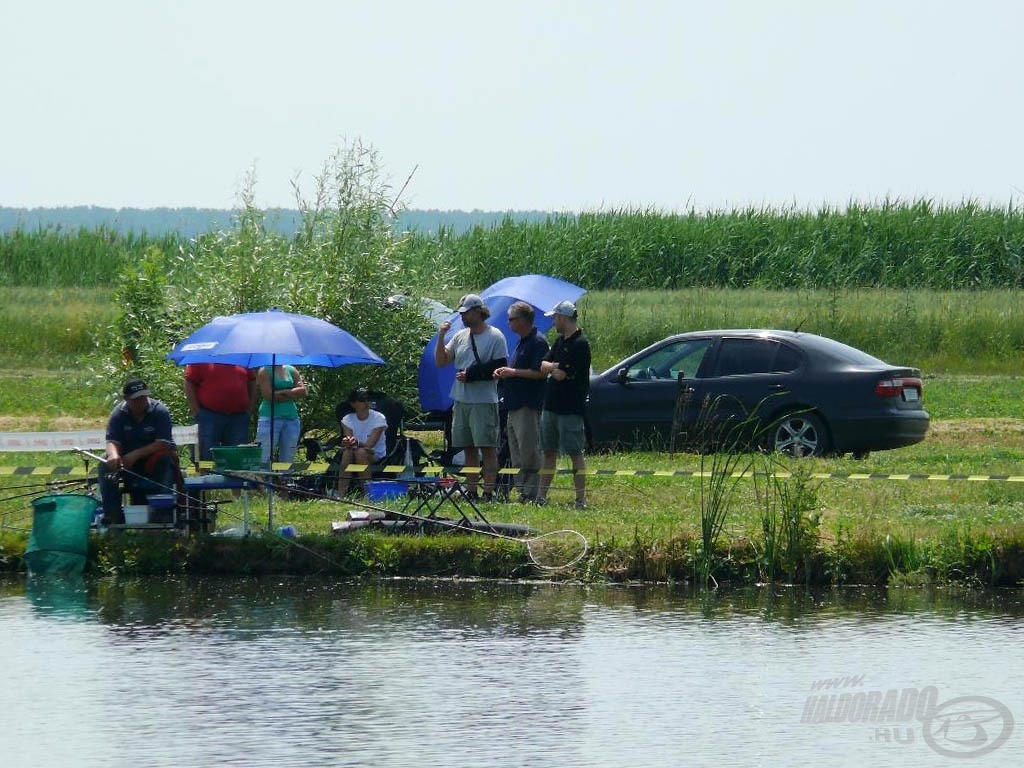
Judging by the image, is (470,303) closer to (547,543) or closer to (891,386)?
(547,543)

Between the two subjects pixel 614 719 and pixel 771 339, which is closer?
pixel 614 719

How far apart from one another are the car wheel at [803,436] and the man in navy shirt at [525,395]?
3758 millimetres

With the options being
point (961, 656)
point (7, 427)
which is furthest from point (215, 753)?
point (7, 427)

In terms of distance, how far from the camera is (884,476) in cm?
1540

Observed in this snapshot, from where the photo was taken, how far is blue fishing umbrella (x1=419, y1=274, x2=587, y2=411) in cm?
1812

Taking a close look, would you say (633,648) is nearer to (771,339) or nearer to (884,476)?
(884,476)

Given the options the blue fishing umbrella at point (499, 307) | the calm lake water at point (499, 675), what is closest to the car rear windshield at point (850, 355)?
the blue fishing umbrella at point (499, 307)

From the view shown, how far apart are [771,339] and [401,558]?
714cm

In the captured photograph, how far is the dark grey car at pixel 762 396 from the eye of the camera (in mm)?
18734

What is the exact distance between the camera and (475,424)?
15.9 m

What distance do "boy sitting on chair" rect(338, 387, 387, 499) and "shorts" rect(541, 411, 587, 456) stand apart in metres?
1.48

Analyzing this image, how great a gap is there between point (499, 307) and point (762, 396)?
274cm

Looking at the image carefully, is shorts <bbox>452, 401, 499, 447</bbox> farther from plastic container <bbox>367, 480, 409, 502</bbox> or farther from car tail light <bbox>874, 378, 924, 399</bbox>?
car tail light <bbox>874, 378, 924, 399</bbox>

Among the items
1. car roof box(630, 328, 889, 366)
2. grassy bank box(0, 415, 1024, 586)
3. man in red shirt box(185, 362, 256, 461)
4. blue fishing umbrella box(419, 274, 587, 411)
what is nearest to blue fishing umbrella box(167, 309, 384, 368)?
man in red shirt box(185, 362, 256, 461)
